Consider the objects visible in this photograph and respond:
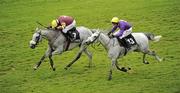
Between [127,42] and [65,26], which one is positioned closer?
[127,42]

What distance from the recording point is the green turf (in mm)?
14258

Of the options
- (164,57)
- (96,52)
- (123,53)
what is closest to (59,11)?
(96,52)

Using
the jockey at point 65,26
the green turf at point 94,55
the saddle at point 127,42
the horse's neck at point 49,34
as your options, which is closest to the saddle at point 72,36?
the jockey at point 65,26

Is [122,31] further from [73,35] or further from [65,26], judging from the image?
[65,26]

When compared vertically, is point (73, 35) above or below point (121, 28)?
below

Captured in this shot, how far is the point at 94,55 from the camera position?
18.5 meters

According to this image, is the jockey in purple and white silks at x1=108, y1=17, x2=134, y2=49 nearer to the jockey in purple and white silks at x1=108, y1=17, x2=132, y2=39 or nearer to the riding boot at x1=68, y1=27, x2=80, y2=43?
the jockey in purple and white silks at x1=108, y1=17, x2=132, y2=39

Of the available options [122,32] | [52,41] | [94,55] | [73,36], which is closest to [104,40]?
[122,32]

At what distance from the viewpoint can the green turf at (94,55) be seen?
46.8 ft

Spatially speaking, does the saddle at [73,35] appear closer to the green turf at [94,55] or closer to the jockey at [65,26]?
the jockey at [65,26]

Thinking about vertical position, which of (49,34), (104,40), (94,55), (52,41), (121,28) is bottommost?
(94,55)

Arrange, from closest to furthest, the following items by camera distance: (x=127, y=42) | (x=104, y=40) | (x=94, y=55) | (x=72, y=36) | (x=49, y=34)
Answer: (x=104, y=40) → (x=127, y=42) → (x=49, y=34) → (x=72, y=36) → (x=94, y=55)

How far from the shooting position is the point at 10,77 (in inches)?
630

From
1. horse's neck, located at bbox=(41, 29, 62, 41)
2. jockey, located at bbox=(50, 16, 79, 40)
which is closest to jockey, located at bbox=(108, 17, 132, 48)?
jockey, located at bbox=(50, 16, 79, 40)
